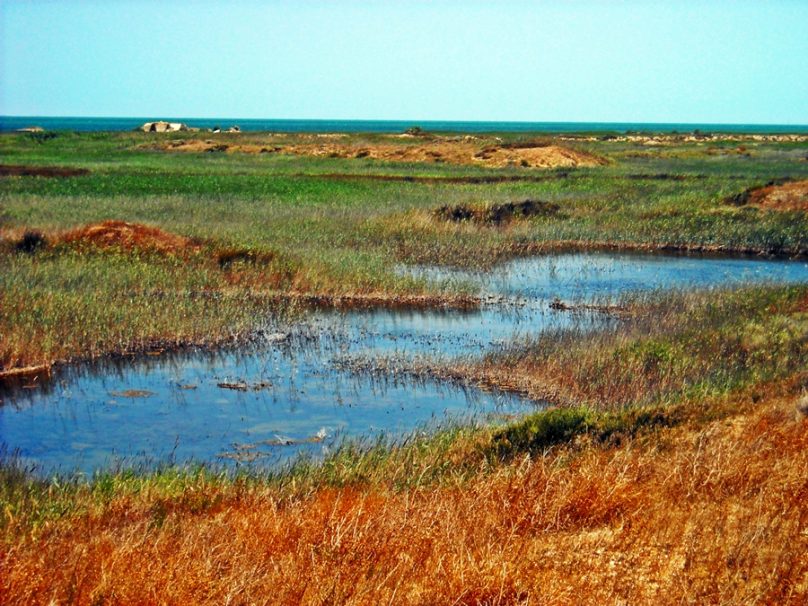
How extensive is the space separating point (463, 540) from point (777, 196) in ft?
116

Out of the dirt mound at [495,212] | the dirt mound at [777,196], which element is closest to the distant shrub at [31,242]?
the dirt mound at [495,212]

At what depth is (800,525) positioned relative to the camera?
6977mm

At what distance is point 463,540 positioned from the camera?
20.8 feet

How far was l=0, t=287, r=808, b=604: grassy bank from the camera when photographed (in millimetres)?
5906

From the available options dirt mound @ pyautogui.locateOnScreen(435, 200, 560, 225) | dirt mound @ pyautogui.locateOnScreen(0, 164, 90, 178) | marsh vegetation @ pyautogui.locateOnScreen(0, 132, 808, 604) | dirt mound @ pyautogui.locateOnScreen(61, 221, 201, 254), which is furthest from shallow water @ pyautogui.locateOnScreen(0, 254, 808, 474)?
dirt mound @ pyautogui.locateOnScreen(0, 164, 90, 178)

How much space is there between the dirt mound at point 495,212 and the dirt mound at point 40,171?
2522 cm

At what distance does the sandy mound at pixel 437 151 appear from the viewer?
6259 cm

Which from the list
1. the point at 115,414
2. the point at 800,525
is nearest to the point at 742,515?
the point at 800,525

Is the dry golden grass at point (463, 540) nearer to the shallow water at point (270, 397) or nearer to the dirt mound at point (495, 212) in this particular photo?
the shallow water at point (270, 397)

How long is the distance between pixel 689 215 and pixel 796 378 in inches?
978

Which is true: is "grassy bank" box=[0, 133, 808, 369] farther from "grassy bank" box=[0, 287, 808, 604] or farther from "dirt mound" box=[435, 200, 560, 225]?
"grassy bank" box=[0, 287, 808, 604]

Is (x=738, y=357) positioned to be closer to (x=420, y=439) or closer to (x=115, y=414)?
(x=420, y=439)

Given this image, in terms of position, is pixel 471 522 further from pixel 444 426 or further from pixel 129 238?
pixel 129 238

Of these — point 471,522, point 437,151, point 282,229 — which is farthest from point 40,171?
point 471,522
